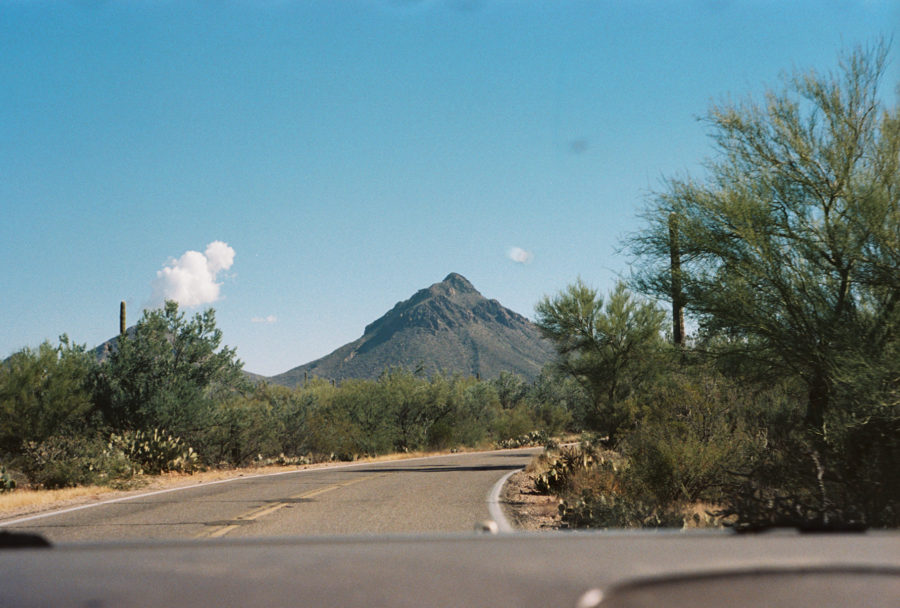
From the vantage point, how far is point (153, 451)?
2161 centimetres

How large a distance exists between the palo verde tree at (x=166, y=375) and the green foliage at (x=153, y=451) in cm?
73

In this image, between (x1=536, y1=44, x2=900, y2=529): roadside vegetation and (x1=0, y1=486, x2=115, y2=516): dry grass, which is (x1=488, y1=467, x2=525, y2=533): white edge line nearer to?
(x1=536, y1=44, x2=900, y2=529): roadside vegetation

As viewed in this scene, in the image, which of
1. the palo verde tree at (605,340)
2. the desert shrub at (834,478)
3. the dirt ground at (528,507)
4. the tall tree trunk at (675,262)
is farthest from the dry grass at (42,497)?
the palo verde tree at (605,340)

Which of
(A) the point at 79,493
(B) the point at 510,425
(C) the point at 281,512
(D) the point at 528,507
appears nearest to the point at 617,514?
(D) the point at 528,507

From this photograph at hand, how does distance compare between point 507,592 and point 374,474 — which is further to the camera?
point 374,474

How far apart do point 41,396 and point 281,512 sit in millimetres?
11540

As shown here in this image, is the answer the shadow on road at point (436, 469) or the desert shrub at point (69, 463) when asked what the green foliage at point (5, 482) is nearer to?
the desert shrub at point (69, 463)

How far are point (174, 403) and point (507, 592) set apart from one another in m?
23.4

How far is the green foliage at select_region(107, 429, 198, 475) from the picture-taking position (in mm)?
21125

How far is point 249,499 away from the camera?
14469 millimetres

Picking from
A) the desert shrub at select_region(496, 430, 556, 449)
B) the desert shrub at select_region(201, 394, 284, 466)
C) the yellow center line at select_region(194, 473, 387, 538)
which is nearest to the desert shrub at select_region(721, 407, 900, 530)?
the yellow center line at select_region(194, 473, 387, 538)

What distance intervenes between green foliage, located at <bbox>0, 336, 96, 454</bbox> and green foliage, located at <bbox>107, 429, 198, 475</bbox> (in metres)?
1.35

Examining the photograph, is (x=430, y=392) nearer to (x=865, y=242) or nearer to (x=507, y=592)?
(x=865, y=242)

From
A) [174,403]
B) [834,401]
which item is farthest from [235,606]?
[174,403]
